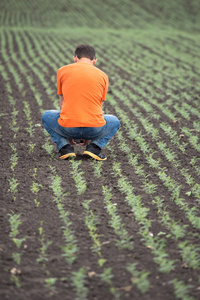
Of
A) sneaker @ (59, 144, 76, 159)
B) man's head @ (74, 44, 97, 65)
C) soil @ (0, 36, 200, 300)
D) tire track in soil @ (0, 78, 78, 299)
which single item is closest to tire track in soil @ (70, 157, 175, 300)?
soil @ (0, 36, 200, 300)

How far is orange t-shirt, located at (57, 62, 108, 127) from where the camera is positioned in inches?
190

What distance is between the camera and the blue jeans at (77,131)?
16.3ft

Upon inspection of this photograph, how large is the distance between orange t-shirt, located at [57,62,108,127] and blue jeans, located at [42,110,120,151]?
0.38ft

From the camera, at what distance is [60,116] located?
498 centimetres

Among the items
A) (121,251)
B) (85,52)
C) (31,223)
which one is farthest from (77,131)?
(121,251)

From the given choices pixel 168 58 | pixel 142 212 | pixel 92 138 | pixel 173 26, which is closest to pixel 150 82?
pixel 168 58

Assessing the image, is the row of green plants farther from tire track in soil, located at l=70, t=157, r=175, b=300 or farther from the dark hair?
the dark hair

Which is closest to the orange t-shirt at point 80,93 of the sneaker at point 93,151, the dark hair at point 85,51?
the dark hair at point 85,51

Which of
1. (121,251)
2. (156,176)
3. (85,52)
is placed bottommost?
(156,176)

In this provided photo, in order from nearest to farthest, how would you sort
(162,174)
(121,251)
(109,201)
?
(121,251) → (109,201) → (162,174)

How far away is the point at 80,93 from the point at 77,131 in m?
0.51

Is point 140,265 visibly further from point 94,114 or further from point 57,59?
point 57,59

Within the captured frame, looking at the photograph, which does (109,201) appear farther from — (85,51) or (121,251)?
(85,51)

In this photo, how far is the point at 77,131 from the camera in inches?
195
